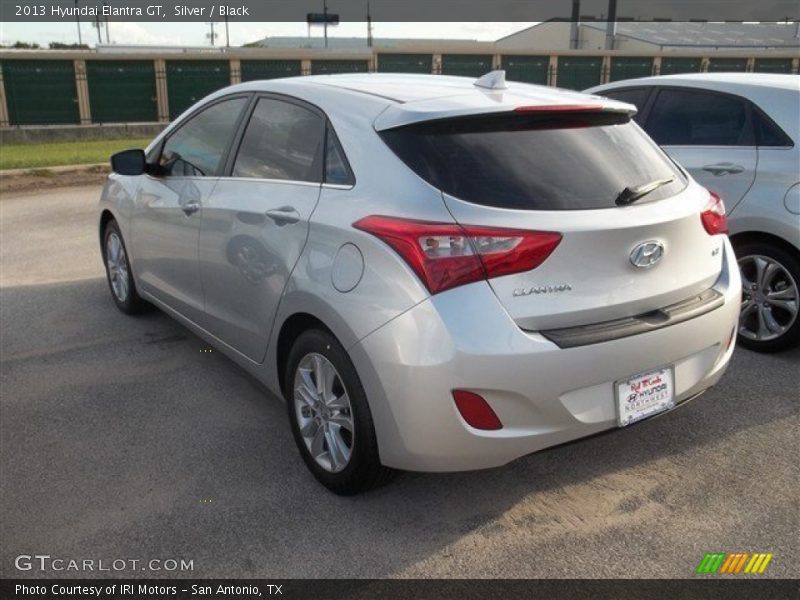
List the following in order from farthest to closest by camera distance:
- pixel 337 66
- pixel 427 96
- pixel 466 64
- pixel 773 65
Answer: pixel 773 65 < pixel 466 64 < pixel 337 66 < pixel 427 96

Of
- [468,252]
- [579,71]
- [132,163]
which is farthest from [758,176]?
[579,71]

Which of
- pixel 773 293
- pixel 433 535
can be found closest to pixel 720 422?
pixel 773 293

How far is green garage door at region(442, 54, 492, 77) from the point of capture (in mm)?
31016

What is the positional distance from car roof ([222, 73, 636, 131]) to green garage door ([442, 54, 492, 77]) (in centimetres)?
2847

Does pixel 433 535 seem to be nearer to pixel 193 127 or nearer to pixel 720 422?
pixel 720 422

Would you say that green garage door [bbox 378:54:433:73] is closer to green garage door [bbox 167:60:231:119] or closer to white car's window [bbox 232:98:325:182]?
green garage door [bbox 167:60:231:119]

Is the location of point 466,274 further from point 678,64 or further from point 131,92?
point 678,64

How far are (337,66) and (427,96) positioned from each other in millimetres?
28575

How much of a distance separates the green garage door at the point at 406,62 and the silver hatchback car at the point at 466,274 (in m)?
28.2

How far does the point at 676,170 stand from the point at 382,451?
187 centimetres

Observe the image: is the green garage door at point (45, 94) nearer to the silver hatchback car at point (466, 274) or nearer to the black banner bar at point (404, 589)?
the silver hatchback car at point (466, 274)

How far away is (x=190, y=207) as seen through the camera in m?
4.12

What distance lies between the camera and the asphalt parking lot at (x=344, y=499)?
9.13 ft

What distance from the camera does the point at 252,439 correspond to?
3.70 m
